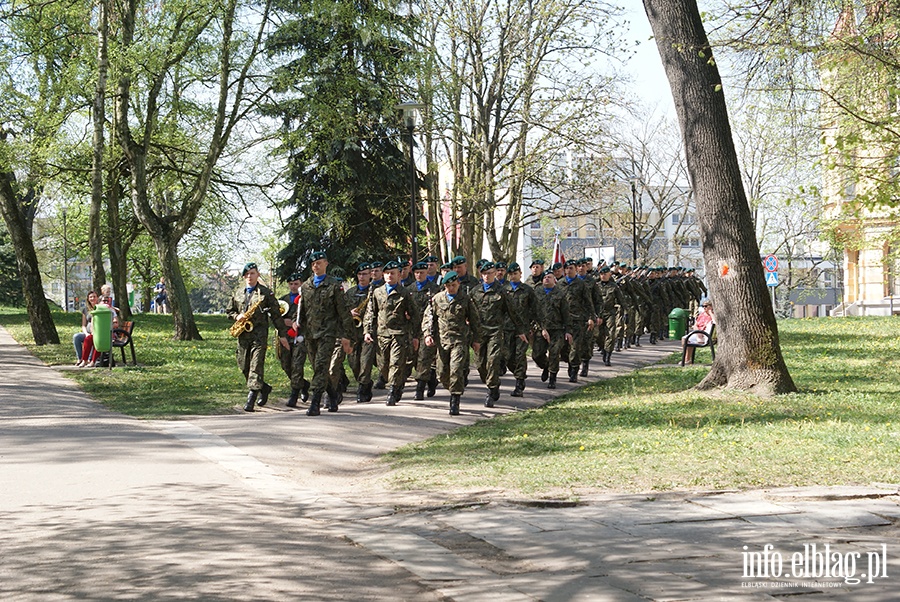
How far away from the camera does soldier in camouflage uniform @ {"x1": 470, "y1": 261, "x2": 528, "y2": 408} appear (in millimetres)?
15914

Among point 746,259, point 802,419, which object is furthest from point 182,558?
point 746,259

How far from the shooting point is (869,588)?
5.61 meters

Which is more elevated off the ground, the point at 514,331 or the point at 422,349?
the point at 514,331

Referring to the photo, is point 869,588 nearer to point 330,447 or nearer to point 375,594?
point 375,594

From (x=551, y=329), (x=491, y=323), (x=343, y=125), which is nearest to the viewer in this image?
(x=491, y=323)

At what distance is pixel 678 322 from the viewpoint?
29.8 meters

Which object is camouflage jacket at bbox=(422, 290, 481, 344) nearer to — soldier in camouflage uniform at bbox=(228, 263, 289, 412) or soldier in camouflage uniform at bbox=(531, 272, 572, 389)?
soldier in camouflage uniform at bbox=(228, 263, 289, 412)

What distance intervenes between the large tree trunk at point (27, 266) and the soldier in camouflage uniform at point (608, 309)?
13.0 metres

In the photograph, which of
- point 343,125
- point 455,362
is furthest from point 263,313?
point 343,125

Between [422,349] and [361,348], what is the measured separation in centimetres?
114

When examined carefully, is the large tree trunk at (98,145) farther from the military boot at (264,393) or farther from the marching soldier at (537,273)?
the military boot at (264,393)

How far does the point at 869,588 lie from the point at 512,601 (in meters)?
1.77

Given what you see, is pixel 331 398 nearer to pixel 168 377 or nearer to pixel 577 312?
pixel 168 377

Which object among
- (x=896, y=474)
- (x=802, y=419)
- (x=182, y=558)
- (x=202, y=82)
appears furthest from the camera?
(x=202, y=82)
